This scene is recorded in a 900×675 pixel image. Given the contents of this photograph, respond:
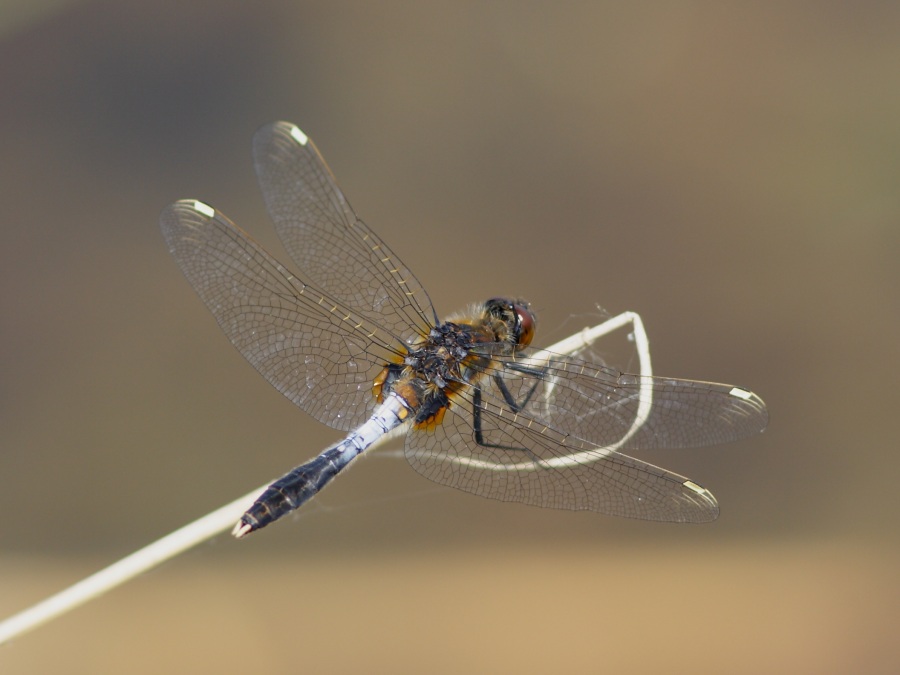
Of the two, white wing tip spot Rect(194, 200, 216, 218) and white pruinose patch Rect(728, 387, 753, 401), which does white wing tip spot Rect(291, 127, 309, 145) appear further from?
white pruinose patch Rect(728, 387, 753, 401)

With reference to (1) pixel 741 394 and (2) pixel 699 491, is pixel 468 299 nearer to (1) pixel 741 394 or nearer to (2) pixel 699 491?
(1) pixel 741 394

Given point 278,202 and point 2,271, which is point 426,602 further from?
point 2,271

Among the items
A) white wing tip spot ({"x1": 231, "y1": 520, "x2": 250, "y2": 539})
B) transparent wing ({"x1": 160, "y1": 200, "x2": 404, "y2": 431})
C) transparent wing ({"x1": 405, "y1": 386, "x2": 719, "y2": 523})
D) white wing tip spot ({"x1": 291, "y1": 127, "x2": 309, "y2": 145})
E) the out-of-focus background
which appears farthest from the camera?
the out-of-focus background

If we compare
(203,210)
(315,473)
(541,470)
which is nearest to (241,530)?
(315,473)

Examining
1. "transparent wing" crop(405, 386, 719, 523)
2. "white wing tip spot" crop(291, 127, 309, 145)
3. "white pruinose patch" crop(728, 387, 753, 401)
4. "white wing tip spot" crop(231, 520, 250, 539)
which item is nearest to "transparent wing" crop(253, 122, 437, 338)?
"white wing tip spot" crop(291, 127, 309, 145)

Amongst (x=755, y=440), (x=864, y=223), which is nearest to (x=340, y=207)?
(x=755, y=440)

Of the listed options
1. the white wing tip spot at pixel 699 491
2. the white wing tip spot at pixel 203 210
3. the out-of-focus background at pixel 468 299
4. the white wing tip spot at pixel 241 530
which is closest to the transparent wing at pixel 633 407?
the white wing tip spot at pixel 699 491

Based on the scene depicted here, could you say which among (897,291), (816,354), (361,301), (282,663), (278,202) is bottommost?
(282,663)
